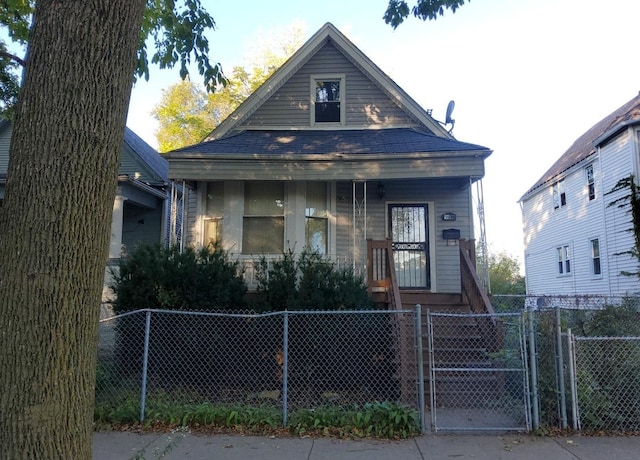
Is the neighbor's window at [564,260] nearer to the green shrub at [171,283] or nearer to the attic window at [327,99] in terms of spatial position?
the attic window at [327,99]

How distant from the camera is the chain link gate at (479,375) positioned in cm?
540

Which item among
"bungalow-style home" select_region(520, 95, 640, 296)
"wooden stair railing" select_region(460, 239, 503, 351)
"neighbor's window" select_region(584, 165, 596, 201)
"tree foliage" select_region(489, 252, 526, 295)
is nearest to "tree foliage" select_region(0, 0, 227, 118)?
"wooden stair railing" select_region(460, 239, 503, 351)

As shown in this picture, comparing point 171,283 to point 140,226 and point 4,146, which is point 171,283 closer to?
point 140,226

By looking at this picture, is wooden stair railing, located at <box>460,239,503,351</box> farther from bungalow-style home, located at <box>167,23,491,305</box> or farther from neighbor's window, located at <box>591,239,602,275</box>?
neighbor's window, located at <box>591,239,602,275</box>

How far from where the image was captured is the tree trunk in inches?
81.4

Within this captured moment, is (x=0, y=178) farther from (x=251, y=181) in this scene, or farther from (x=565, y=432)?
(x=565, y=432)

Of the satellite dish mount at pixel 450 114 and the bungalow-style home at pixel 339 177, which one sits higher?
the satellite dish mount at pixel 450 114

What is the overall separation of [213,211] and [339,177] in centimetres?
286

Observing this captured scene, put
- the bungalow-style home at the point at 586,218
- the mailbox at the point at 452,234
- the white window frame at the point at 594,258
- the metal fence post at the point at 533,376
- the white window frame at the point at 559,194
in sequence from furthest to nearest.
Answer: the white window frame at the point at 559,194
the white window frame at the point at 594,258
the bungalow-style home at the point at 586,218
the mailbox at the point at 452,234
the metal fence post at the point at 533,376

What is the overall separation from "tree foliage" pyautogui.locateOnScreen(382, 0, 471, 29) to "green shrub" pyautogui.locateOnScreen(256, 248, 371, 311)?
12.6ft

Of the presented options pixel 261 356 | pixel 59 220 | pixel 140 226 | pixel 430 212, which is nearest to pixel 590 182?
pixel 430 212

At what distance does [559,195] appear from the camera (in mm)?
20109

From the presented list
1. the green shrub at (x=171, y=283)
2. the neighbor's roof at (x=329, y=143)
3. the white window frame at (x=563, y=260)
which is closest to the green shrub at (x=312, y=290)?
the green shrub at (x=171, y=283)

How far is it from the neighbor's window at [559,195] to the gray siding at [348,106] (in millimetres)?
12518
